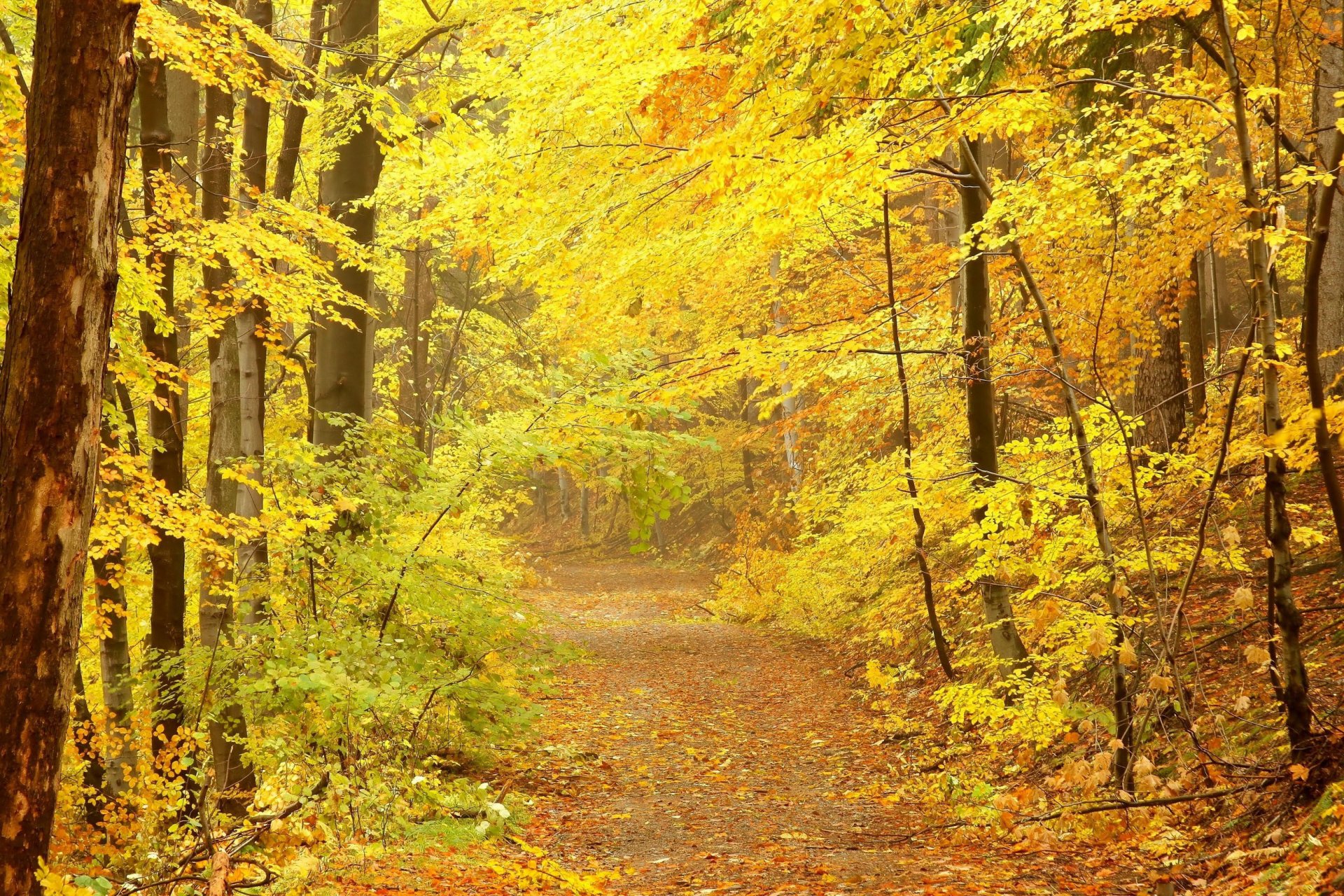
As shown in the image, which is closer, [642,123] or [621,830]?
[621,830]

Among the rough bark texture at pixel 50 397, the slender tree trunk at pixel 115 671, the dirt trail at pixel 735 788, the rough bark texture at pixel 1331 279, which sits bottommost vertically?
the dirt trail at pixel 735 788

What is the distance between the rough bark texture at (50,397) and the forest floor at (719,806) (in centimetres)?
173

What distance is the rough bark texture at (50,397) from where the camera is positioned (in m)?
3.34

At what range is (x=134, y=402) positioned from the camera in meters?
12.1

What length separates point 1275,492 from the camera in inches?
178

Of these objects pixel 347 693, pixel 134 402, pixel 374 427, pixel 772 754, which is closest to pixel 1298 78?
pixel 772 754

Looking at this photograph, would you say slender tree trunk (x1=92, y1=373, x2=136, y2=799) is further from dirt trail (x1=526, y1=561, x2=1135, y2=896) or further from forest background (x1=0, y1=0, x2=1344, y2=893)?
dirt trail (x1=526, y1=561, x2=1135, y2=896)

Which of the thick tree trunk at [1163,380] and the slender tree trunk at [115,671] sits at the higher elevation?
the thick tree trunk at [1163,380]

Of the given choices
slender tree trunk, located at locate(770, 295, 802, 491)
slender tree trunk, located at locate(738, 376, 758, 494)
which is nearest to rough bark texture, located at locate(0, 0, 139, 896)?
slender tree trunk, located at locate(770, 295, 802, 491)

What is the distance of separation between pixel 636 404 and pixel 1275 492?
12.9 ft

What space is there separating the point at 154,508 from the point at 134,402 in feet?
22.2

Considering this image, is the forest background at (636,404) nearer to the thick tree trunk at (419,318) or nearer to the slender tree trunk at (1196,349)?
the slender tree trunk at (1196,349)

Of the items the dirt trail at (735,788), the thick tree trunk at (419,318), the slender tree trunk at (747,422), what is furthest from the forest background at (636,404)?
the slender tree trunk at (747,422)

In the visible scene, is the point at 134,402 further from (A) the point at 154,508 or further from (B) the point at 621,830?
(B) the point at 621,830
